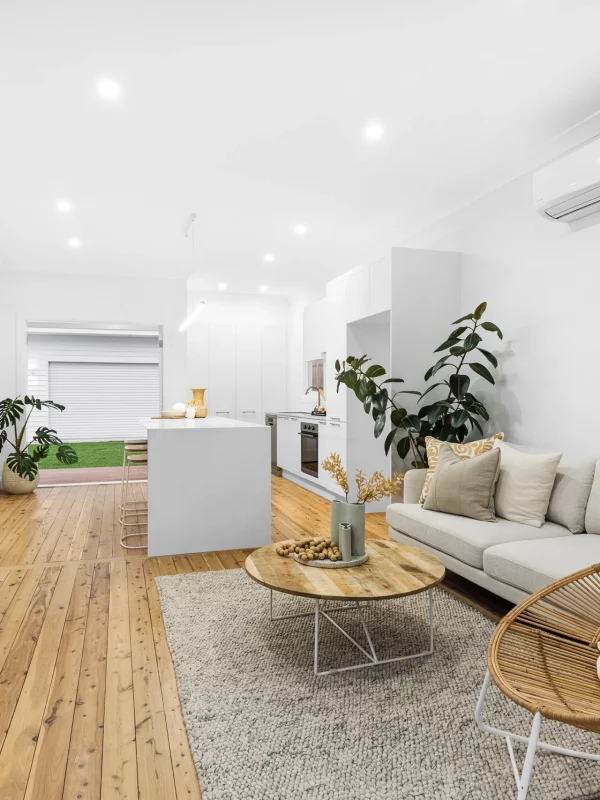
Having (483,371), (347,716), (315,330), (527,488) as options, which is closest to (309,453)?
(315,330)

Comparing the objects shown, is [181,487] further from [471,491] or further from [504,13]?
[504,13]

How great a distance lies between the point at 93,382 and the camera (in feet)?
38.2

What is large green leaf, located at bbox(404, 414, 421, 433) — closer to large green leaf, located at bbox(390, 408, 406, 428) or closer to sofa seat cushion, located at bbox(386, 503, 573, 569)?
large green leaf, located at bbox(390, 408, 406, 428)

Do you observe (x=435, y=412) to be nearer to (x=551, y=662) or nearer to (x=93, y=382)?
(x=551, y=662)

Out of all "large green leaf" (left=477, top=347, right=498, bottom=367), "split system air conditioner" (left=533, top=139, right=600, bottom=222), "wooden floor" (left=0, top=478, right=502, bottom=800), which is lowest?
"wooden floor" (left=0, top=478, right=502, bottom=800)

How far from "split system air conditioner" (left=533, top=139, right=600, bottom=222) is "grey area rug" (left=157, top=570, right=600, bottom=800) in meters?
2.35

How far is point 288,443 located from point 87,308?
301cm

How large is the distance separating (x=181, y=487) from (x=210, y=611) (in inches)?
48.2

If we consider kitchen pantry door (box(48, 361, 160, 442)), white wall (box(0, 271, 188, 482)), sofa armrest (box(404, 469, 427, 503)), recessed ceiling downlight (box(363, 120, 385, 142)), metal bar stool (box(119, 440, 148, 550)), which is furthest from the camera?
kitchen pantry door (box(48, 361, 160, 442))

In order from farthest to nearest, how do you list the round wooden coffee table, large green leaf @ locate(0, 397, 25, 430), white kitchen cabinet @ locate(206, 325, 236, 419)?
white kitchen cabinet @ locate(206, 325, 236, 419) < large green leaf @ locate(0, 397, 25, 430) < the round wooden coffee table

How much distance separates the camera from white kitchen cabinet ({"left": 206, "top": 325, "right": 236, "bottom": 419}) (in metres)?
8.34

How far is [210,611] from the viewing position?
295 centimetres

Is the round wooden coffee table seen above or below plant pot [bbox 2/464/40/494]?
above

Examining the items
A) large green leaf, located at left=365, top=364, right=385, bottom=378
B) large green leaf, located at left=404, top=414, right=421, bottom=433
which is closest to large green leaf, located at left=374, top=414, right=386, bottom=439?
large green leaf, located at left=404, top=414, right=421, bottom=433
